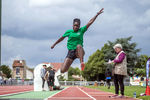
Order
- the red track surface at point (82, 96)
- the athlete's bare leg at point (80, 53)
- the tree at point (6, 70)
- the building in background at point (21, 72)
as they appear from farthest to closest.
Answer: the tree at point (6, 70), the building in background at point (21, 72), the red track surface at point (82, 96), the athlete's bare leg at point (80, 53)

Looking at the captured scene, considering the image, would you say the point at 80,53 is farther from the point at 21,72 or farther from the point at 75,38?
the point at 21,72

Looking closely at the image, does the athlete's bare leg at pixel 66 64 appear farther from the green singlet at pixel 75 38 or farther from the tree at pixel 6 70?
the tree at pixel 6 70

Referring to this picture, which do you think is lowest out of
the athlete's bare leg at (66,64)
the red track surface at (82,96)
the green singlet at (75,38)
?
the red track surface at (82,96)

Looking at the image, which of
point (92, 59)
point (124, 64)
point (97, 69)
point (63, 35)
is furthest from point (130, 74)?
point (63, 35)

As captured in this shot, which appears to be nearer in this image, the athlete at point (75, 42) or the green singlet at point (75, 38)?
the athlete at point (75, 42)

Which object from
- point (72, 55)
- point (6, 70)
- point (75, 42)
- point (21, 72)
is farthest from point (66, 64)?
point (6, 70)

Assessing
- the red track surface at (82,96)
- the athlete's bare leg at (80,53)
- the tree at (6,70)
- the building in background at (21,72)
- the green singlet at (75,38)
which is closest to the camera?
the athlete's bare leg at (80,53)

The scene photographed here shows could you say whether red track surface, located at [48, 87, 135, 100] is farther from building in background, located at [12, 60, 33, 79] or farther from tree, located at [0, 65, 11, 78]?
tree, located at [0, 65, 11, 78]

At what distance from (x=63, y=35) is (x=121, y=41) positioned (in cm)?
4921

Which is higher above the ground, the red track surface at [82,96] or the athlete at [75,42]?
the athlete at [75,42]

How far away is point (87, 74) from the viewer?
69000 mm

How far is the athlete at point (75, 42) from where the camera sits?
5141mm

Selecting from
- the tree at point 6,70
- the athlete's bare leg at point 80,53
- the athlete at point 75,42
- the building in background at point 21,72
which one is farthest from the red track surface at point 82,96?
the tree at point 6,70

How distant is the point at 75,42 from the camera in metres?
5.34
